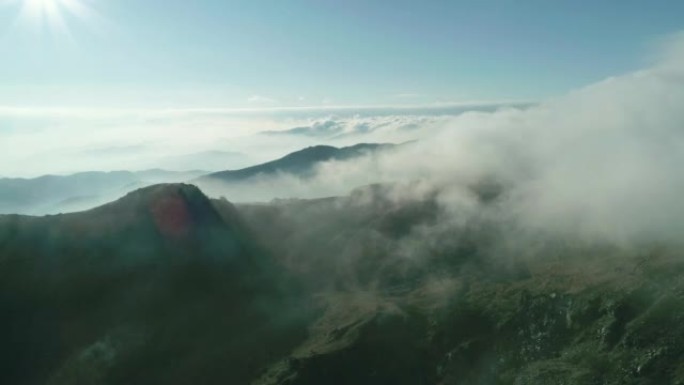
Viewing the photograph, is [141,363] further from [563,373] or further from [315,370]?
[563,373]

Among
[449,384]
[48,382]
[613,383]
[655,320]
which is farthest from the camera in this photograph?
[48,382]

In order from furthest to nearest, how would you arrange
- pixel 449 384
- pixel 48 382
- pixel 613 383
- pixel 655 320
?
pixel 48 382, pixel 449 384, pixel 655 320, pixel 613 383

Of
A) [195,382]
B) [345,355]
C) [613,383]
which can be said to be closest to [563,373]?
[613,383]

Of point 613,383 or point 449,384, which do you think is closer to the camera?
point 613,383

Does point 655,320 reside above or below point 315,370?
above

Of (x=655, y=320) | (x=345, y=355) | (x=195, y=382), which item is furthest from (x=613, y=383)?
(x=195, y=382)

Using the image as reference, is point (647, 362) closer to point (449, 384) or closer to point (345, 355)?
point (449, 384)

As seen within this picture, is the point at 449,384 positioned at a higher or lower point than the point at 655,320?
lower

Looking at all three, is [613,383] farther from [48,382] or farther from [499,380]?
[48,382]

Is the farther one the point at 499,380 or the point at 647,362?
the point at 499,380
